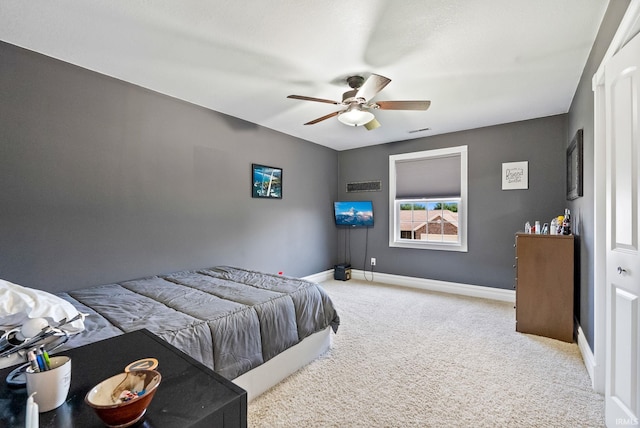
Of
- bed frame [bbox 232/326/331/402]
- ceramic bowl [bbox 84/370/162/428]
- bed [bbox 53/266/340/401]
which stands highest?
ceramic bowl [bbox 84/370/162/428]

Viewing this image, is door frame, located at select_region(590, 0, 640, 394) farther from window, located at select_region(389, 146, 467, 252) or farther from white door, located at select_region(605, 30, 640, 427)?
window, located at select_region(389, 146, 467, 252)

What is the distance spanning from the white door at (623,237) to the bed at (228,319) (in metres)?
1.83

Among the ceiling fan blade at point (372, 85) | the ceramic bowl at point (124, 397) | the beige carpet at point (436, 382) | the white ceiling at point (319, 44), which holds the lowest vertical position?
the beige carpet at point (436, 382)

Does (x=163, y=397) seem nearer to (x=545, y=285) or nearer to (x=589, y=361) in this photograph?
(x=589, y=361)

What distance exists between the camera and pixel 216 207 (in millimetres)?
3648

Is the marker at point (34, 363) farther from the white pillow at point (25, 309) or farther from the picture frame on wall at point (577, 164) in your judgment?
the picture frame on wall at point (577, 164)

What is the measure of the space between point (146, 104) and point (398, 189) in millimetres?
3860

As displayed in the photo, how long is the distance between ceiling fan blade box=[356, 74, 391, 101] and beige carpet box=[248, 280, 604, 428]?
2.28 meters

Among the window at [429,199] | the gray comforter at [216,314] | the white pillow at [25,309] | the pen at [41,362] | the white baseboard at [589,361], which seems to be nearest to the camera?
the pen at [41,362]

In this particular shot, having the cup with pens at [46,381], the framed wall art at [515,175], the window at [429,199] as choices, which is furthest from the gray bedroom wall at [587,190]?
the cup with pens at [46,381]

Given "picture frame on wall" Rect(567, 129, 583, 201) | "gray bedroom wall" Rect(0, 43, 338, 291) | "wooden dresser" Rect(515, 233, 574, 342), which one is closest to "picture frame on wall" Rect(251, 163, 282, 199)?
"gray bedroom wall" Rect(0, 43, 338, 291)

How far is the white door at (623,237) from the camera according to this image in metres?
1.43

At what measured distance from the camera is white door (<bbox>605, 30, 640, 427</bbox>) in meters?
1.43

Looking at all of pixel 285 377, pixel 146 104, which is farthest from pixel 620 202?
pixel 146 104
